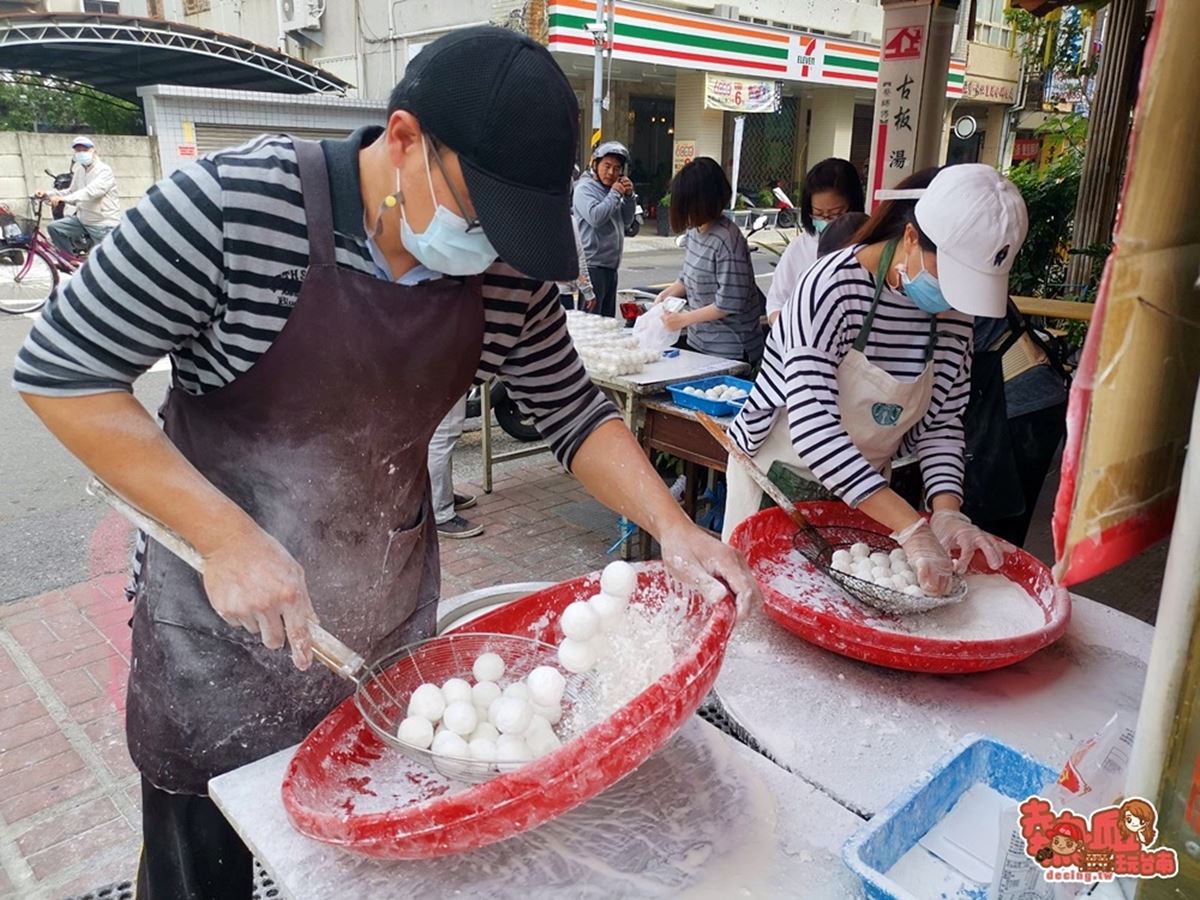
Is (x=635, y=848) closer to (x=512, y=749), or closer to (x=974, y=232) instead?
(x=512, y=749)

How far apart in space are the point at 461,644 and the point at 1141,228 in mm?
1132

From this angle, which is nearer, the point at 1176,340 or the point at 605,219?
the point at 1176,340

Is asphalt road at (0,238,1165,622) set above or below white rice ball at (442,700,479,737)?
below

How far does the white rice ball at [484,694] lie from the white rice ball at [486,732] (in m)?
0.06

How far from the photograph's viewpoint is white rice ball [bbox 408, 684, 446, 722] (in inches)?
49.9

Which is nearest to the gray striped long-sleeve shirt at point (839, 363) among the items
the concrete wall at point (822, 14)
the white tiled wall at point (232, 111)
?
the white tiled wall at point (232, 111)

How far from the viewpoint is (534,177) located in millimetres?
1241

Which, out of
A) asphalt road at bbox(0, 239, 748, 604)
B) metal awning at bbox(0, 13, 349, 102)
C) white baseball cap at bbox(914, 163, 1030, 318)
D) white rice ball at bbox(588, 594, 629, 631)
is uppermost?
metal awning at bbox(0, 13, 349, 102)

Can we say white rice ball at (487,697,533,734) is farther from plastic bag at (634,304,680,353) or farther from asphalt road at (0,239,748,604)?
plastic bag at (634,304,680,353)

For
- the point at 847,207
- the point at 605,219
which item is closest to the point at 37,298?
the point at 605,219

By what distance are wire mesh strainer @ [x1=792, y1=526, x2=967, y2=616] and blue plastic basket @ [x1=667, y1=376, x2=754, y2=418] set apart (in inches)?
57.7

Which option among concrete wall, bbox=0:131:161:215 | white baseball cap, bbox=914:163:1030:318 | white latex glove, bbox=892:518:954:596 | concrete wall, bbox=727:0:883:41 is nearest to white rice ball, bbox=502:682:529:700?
white latex glove, bbox=892:518:954:596

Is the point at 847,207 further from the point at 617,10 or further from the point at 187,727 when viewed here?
the point at 617,10

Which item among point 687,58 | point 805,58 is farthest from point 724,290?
point 805,58
